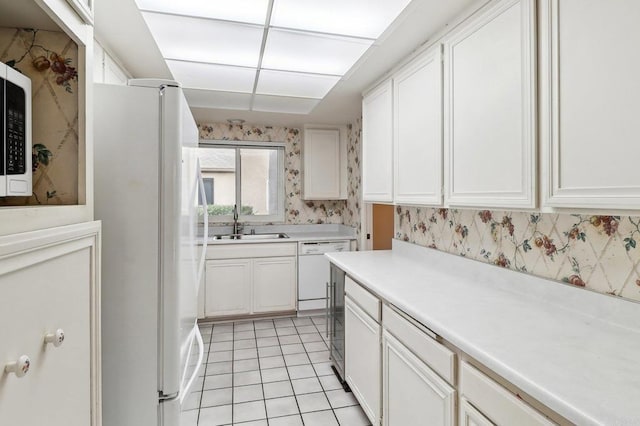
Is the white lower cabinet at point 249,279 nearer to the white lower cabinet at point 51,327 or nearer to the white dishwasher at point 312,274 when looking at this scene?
the white dishwasher at point 312,274

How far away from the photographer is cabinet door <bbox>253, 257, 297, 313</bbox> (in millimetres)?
3625

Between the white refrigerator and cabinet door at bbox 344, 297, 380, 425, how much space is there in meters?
0.96

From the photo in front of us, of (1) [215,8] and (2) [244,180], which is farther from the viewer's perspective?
(2) [244,180]

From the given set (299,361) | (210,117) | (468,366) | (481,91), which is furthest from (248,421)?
(210,117)

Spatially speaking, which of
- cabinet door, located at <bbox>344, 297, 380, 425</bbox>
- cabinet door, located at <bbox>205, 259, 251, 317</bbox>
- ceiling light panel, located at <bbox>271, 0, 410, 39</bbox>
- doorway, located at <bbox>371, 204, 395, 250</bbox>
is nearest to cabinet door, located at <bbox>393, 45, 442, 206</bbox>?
ceiling light panel, located at <bbox>271, 0, 410, 39</bbox>

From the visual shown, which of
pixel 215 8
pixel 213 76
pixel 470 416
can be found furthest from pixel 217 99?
pixel 470 416

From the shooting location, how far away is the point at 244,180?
168 inches

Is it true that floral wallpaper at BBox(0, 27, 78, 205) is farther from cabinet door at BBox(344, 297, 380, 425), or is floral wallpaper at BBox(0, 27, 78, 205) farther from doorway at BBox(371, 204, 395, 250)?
doorway at BBox(371, 204, 395, 250)

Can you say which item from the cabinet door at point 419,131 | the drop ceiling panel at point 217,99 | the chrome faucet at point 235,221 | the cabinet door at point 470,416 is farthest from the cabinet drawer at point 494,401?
the chrome faucet at point 235,221

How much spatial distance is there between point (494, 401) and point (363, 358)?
104 centimetres

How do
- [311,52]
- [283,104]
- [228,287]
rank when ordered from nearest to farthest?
[311,52] → [283,104] → [228,287]

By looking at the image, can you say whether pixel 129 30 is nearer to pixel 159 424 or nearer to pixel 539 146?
pixel 159 424

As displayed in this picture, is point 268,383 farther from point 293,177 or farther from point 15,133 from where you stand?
point 293,177

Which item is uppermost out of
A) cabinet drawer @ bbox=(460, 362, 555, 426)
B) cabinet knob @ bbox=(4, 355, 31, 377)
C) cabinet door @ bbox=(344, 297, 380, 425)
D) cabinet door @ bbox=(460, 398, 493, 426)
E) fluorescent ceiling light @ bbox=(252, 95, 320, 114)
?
fluorescent ceiling light @ bbox=(252, 95, 320, 114)
